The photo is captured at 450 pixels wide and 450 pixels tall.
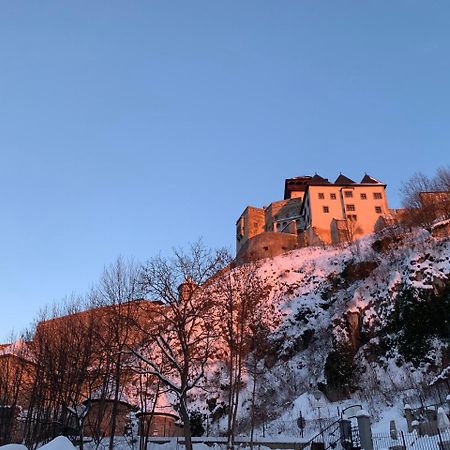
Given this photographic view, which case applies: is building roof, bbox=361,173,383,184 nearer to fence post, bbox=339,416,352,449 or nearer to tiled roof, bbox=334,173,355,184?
tiled roof, bbox=334,173,355,184

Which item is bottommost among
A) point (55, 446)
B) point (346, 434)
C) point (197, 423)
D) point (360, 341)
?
point (55, 446)

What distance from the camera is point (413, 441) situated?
764 inches

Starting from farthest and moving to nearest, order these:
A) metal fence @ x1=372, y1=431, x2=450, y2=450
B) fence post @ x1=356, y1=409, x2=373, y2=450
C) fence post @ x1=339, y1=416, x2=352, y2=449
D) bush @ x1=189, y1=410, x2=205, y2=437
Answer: bush @ x1=189, y1=410, x2=205, y2=437, fence post @ x1=339, y1=416, x2=352, y2=449, fence post @ x1=356, y1=409, x2=373, y2=450, metal fence @ x1=372, y1=431, x2=450, y2=450

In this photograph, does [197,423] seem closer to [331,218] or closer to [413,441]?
[413,441]

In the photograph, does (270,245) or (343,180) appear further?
(343,180)

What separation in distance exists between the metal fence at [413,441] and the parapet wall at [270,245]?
43.6 m

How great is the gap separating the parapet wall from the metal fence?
43551mm

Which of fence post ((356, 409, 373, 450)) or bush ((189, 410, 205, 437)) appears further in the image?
bush ((189, 410, 205, 437))

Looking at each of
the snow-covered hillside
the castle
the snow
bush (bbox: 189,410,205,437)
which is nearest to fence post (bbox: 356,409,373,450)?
the snow-covered hillside

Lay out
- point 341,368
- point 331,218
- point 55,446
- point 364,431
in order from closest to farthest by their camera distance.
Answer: point 55,446 → point 364,431 → point 341,368 → point 331,218

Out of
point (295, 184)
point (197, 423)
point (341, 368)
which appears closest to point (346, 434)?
point (341, 368)

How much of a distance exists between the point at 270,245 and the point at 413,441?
4726cm

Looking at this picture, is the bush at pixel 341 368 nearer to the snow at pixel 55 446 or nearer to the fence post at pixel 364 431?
the fence post at pixel 364 431

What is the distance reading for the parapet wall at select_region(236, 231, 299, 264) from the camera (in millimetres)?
65500
